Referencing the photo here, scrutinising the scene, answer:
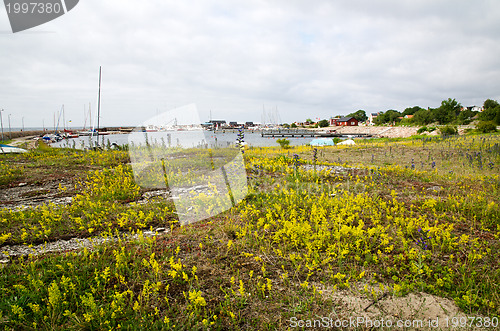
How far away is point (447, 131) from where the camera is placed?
2970cm

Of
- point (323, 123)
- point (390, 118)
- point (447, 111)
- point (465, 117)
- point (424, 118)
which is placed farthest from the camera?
point (323, 123)

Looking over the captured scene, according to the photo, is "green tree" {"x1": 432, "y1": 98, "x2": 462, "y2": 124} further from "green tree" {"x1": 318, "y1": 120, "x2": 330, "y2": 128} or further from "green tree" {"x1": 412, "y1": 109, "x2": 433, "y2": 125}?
"green tree" {"x1": 318, "y1": 120, "x2": 330, "y2": 128}

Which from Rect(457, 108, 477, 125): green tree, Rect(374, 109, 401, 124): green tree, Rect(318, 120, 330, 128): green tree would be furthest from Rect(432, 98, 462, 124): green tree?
Rect(318, 120, 330, 128): green tree

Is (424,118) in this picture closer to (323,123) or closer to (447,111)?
(447,111)

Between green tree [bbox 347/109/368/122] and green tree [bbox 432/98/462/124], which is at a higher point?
green tree [bbox 347/109/368/122]

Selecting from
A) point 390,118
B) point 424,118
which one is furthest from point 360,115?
point 424,118

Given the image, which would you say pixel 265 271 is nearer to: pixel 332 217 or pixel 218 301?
pixel 218 301

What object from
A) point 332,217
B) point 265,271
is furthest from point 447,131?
point 265,271

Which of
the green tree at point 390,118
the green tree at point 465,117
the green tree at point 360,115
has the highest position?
the green tree at point 360,115

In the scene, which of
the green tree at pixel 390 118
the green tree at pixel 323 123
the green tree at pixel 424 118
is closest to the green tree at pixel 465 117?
the green tree at pixel 424 118

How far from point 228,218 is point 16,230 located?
4125mm

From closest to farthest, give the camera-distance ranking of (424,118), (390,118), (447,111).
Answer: (447,111) → (424,118) → (390,118)

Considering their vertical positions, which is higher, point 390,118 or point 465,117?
point 390,118

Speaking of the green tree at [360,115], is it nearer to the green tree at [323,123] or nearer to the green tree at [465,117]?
the green tree at [323,123]
